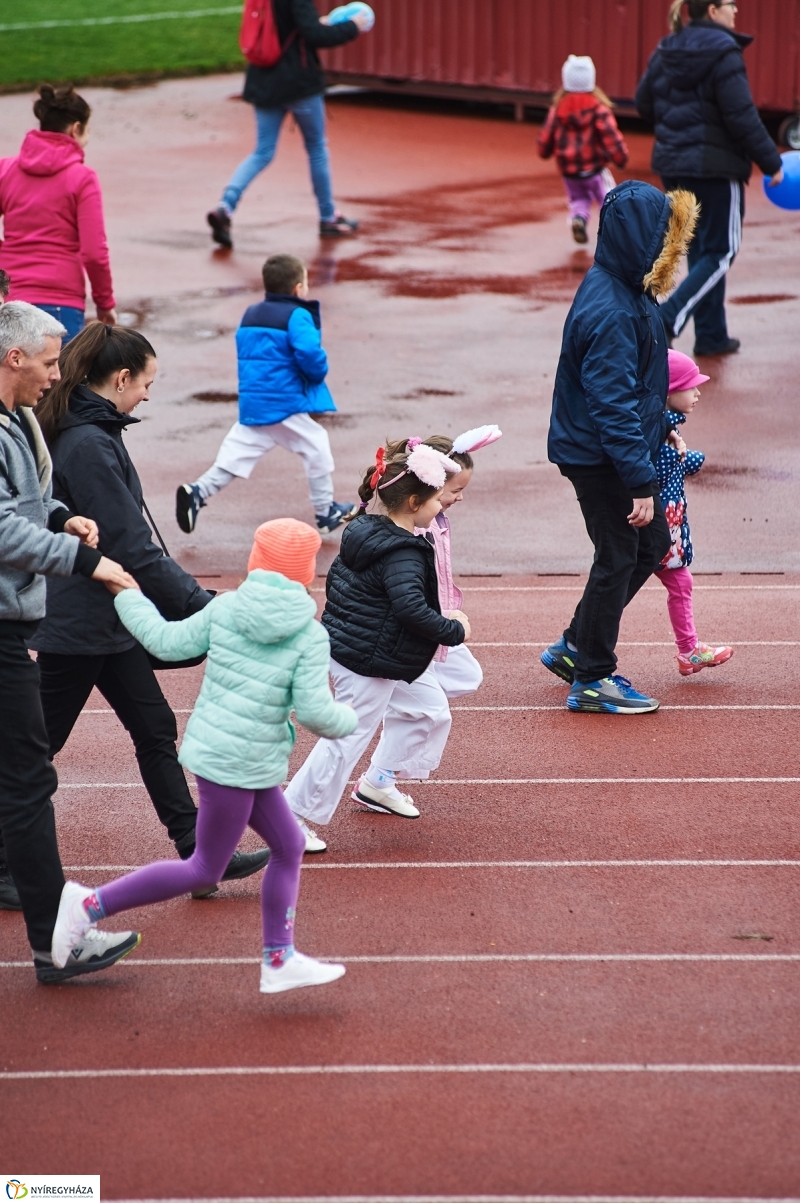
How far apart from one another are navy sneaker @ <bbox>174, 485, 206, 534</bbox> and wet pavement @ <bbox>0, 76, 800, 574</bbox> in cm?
16

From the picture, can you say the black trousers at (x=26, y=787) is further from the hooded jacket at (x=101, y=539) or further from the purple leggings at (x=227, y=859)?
the hooded jacket at (x=101, y=539)

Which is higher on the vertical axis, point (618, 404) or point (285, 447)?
point (618, 404)

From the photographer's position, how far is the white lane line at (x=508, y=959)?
472 cm

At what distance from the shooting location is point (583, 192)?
595 inches

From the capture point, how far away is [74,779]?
6203mm

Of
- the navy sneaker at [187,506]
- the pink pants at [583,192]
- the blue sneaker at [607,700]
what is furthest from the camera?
the pink pants at [583,192]

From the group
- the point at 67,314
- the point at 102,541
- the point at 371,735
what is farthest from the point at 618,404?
the point at 67,314

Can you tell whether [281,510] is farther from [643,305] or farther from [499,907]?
[499,907]

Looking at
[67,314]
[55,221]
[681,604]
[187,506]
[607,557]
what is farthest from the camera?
[67,314]

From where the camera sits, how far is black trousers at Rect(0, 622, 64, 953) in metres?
4.43

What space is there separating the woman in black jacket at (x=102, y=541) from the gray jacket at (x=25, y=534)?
28 centimetres

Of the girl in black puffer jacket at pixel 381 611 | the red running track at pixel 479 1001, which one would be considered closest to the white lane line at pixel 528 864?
the red running track at pixel 479 1001

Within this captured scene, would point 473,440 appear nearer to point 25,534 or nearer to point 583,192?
point 25,534

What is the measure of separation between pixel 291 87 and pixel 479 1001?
41.5ft
